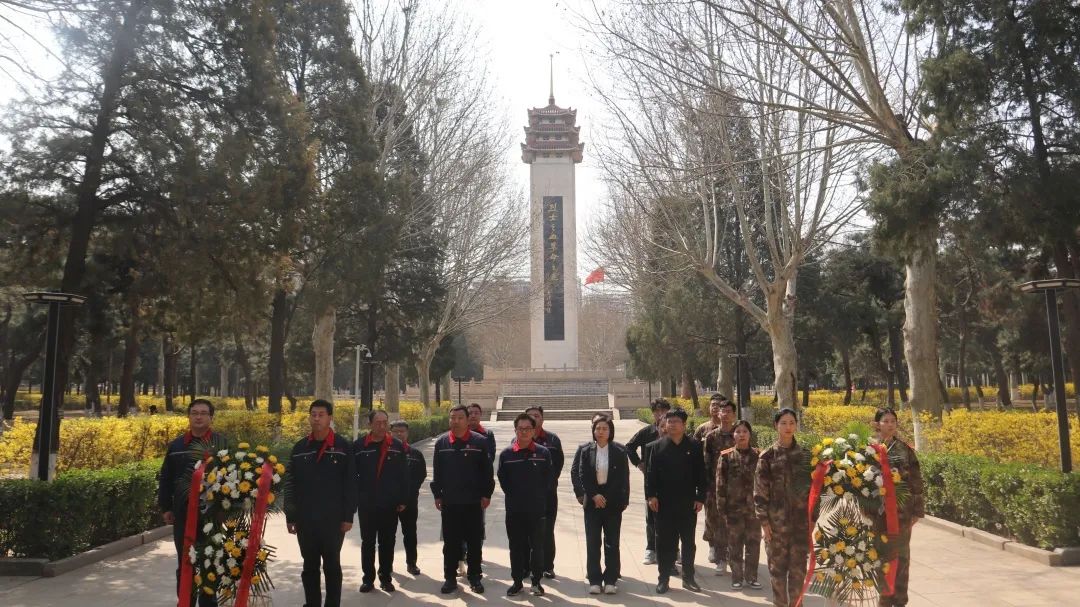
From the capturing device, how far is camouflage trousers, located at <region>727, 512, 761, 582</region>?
6910mm

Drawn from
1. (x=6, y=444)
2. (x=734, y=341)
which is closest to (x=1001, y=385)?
(x=734, y=341)

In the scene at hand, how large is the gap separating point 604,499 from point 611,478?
196 mm

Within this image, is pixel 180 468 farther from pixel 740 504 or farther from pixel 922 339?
pixel 922 339

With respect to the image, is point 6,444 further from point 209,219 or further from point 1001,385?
point 1001,385

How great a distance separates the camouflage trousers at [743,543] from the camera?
691 cm

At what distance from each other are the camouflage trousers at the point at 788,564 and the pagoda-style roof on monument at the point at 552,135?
48.7m

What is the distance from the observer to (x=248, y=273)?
12.8 meters

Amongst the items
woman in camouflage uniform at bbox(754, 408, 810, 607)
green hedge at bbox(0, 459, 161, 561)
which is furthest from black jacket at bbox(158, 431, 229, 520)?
woman in camouflage uniform at bbox(754, 408, 810, 607)

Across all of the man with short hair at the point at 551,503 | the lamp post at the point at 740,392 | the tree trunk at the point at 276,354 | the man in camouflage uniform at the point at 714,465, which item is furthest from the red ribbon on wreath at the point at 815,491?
the lamp post at the point at 740,392

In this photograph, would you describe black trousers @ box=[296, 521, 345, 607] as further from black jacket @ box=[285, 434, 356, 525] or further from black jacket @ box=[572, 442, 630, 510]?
black jacket @ box=[572, 442, 630, 510]

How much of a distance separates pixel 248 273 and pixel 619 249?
46.7 feet

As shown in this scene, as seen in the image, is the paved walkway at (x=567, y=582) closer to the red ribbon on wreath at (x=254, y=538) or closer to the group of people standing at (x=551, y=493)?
the group of people standing at (x=551, y=493)

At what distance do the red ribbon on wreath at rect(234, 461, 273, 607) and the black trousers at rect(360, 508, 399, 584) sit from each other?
1623mm

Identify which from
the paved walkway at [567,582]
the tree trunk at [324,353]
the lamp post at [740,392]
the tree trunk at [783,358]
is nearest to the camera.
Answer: the paved walkway at [567,582]
